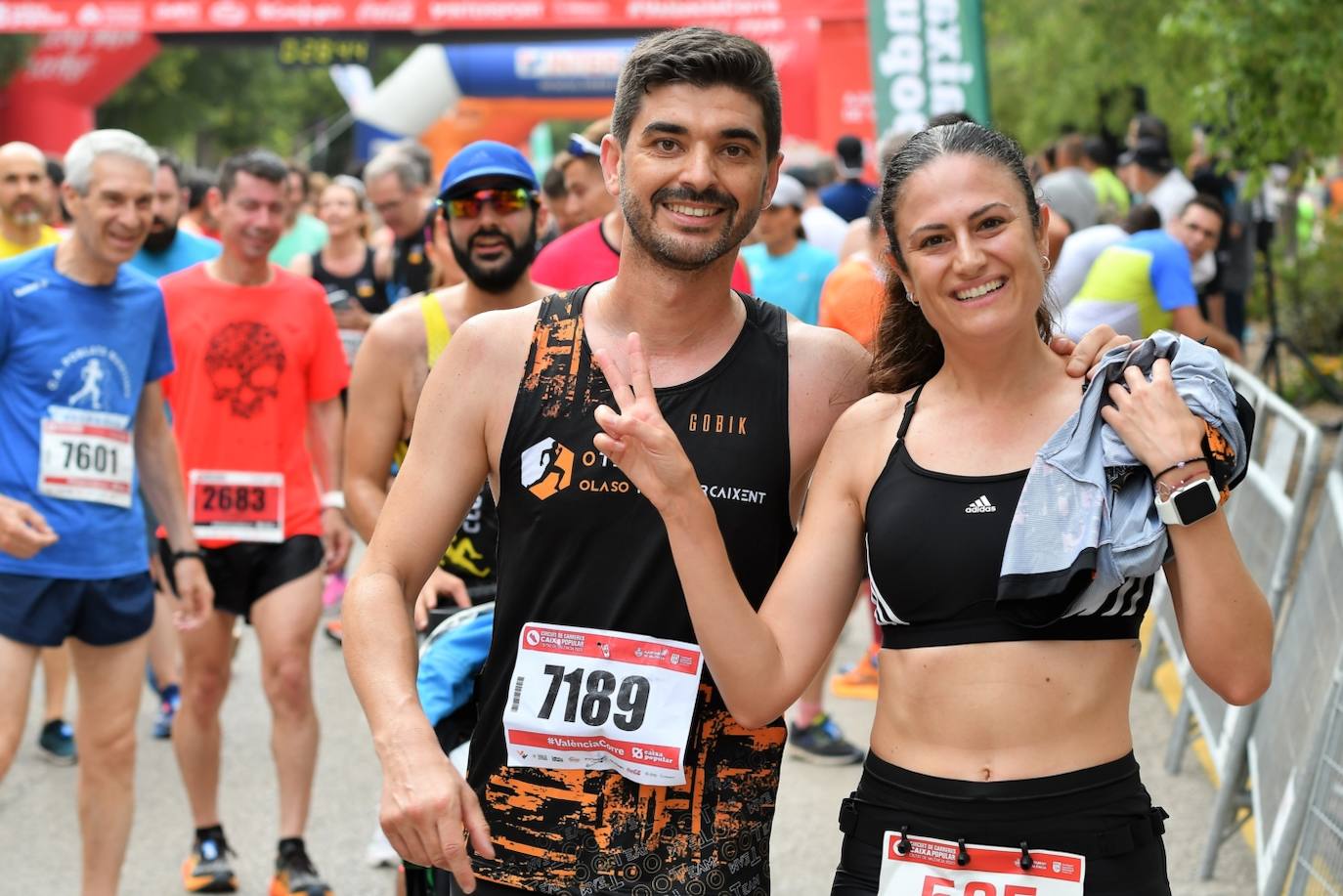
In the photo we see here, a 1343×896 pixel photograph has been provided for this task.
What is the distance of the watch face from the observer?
8.21 feet

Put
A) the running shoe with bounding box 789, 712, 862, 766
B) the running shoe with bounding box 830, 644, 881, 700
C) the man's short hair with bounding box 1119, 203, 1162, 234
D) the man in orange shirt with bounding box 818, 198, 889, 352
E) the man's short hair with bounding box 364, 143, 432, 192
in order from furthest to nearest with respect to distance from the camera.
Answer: the man's short hair with bounding box 364, 143, 432, 192 → the man's short hair with bounding box 1119, 203, 1162, 234 → the running shoe with bounding box 830, 644, 881, 700 → the running shoe with bounding box 789, 712, 862, 766 → the man in orange shirt with bounding box 818, 198, 889, 352

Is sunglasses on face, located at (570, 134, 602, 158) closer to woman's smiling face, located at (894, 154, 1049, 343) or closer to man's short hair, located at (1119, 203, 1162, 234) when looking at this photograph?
man's short hair, located at (1119, 203, 1162, 234)

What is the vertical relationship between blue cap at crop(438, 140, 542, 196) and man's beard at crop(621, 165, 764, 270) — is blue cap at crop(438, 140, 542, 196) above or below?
above

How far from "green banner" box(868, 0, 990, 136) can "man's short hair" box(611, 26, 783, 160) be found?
9018mm

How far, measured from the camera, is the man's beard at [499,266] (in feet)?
15.7

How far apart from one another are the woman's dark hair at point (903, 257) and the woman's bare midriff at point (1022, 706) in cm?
55

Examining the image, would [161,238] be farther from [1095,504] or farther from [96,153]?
[1095,504]

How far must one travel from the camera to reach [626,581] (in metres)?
2.89

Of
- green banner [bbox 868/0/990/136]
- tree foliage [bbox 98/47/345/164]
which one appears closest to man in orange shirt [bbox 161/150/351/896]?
green banner [bbox 868/0/990/136]

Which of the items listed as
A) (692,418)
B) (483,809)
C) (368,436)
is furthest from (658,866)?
(368,436)

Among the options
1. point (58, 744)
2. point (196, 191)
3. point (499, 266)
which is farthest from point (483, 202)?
point (196, 191)

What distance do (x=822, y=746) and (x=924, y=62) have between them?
20.8 ft

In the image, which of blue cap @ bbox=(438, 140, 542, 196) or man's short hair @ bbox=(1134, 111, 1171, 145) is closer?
blue cap @ bbox=(438, 140, 542, 196)

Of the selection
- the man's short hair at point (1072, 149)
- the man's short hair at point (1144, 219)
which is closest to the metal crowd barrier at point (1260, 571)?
the man's short hair at point (1144, 219)
